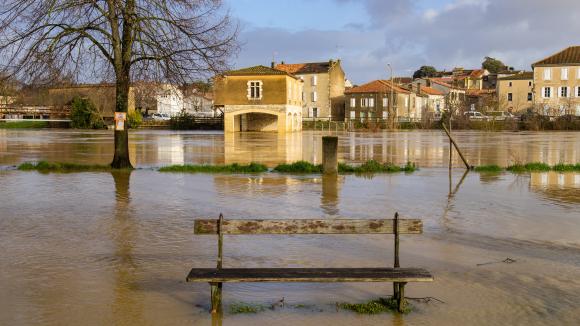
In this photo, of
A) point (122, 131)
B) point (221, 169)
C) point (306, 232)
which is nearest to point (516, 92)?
point (221, 169)

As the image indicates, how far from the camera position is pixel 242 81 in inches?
2404

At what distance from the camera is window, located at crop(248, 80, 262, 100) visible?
6106cm

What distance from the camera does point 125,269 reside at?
7047 millimetres

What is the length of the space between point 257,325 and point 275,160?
19238mm

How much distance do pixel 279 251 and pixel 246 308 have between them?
2.33 metres

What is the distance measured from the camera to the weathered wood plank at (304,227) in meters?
5.48

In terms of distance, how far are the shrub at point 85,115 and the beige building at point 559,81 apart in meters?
54.7

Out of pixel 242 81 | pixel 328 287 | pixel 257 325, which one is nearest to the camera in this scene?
pixel 257 325

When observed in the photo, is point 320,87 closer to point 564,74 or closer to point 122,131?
point 564,74

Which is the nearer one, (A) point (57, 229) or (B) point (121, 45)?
(A) point (57, 229)

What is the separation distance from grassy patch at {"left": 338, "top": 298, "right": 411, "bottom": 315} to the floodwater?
134 millimetres

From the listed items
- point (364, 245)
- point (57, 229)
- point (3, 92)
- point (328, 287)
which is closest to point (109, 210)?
point (57, 229)

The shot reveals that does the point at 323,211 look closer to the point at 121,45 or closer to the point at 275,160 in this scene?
the point at 121,45

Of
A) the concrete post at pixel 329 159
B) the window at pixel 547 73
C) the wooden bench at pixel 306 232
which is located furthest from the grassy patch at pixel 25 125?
the wooden bench at pixel 306 232
